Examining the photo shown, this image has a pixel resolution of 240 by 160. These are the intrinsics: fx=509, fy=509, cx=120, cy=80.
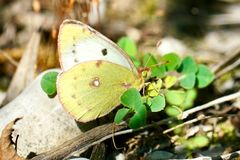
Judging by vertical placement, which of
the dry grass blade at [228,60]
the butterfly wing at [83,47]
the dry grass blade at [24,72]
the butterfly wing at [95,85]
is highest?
the butterfly wing at [83,47]

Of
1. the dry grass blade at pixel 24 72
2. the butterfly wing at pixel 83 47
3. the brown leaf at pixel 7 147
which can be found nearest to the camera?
the brown leaf at pixel 7 147

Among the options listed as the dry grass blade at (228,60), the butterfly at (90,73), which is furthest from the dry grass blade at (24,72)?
the dry grass blade at (228,60)

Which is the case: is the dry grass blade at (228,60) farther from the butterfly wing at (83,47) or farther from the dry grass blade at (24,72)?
the dry grass blade at (24,72)

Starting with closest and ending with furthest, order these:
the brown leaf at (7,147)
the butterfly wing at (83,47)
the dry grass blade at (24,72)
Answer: the brown leaf at (7,147), the butterfly wing at (83,47), the dry grass blade at (24,72)

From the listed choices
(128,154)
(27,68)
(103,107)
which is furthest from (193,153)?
(27,68)

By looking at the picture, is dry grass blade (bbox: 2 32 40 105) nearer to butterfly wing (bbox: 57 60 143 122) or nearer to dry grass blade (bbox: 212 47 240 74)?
butterfly wing (bbox: 57 60 143 122)

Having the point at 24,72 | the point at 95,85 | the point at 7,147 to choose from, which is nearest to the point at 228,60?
the point at 95,85

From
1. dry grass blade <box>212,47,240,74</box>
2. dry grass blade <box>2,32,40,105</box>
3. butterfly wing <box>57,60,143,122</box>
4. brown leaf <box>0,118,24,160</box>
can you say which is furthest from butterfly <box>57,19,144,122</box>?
dry grass blade <box>212,47,240,74</box>
